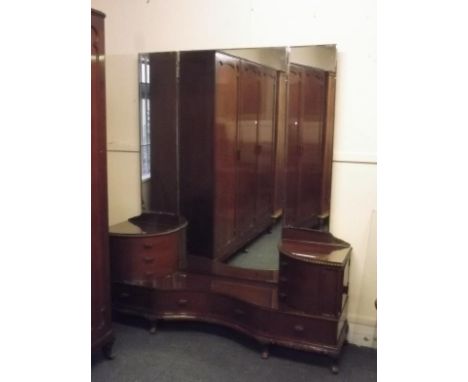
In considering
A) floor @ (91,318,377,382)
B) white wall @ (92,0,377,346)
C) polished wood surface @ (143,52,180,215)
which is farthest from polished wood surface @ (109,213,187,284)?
white wall @ (92,0,377,346)

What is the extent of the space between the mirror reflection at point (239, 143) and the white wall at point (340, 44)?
7cm

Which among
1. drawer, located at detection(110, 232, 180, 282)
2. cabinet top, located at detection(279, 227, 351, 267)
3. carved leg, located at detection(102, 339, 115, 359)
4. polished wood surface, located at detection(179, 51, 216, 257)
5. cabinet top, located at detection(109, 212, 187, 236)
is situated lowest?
carved leg, located at detection(102, 339, 115, 359)

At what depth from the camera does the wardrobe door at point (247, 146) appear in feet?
9.41

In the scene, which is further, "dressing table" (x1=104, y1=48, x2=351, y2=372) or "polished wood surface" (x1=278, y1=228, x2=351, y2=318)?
"dressing table" (x1=104, y1=48, x2=351, y2=372)

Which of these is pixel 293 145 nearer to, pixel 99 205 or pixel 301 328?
pixel 301 328

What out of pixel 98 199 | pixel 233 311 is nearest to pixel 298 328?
pixel 233 311

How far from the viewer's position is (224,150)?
302 cm

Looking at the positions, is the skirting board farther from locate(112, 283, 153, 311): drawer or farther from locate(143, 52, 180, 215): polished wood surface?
locate(143, 52, 180, 215): polished wood surface

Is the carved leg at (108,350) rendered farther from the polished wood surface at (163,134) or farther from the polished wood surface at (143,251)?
the polished wood surface at (163,134)

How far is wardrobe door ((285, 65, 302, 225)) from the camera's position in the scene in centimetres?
270
